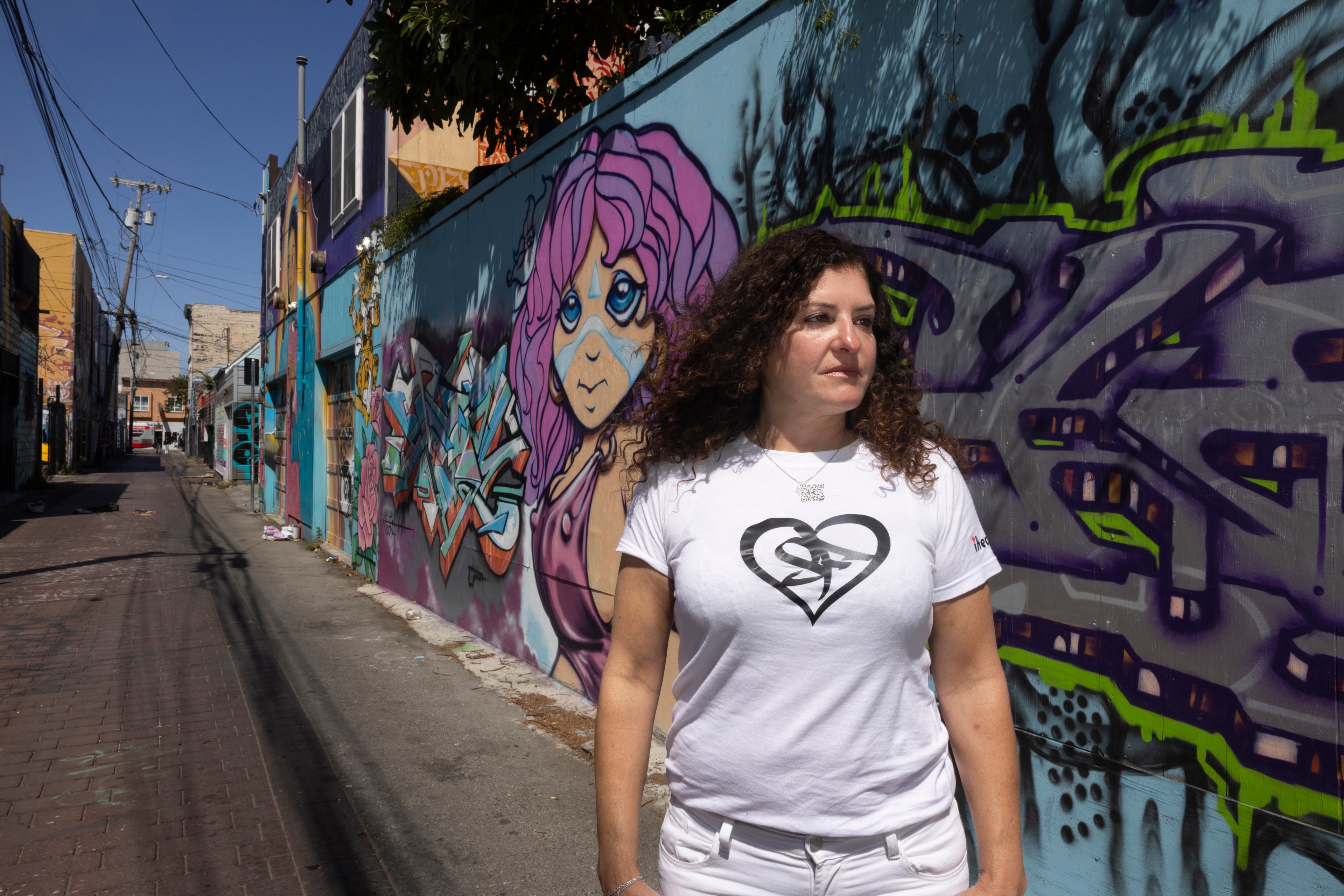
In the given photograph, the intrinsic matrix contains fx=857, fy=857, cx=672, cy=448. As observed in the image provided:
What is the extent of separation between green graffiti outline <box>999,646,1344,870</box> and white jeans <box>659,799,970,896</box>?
103 centimetres

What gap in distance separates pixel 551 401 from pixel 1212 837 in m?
4.16

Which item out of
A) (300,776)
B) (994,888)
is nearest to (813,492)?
(994,888)

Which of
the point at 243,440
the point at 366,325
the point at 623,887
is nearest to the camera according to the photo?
the point at 623,887

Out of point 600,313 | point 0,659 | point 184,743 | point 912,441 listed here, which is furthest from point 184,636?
point 912,441

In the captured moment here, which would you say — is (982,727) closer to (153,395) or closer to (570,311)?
(570,311)

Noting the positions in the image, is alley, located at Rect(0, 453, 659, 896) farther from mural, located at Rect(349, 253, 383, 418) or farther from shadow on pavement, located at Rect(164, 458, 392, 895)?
mural, located at Rect(349, 253, 383, 418)

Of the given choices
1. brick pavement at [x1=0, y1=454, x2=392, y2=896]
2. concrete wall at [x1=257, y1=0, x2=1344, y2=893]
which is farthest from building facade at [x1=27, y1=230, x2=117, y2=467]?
concrete wall at [x1=257, y1=0, x2=1344, y2=893]

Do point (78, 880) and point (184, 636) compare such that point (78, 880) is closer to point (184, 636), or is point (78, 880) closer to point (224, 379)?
point (184, 636)

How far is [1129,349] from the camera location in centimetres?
229

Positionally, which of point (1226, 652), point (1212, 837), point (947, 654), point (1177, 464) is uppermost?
point (1177, 464)

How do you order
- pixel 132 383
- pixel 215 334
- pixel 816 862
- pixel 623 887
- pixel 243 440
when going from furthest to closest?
pixel 215 334
pixel 132 383
pixel 243 440
pixel 623 887
pixel 816 862

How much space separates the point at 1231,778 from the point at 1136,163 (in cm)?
158

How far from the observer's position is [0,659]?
6082 millimetres

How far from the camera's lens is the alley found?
10.5ft
